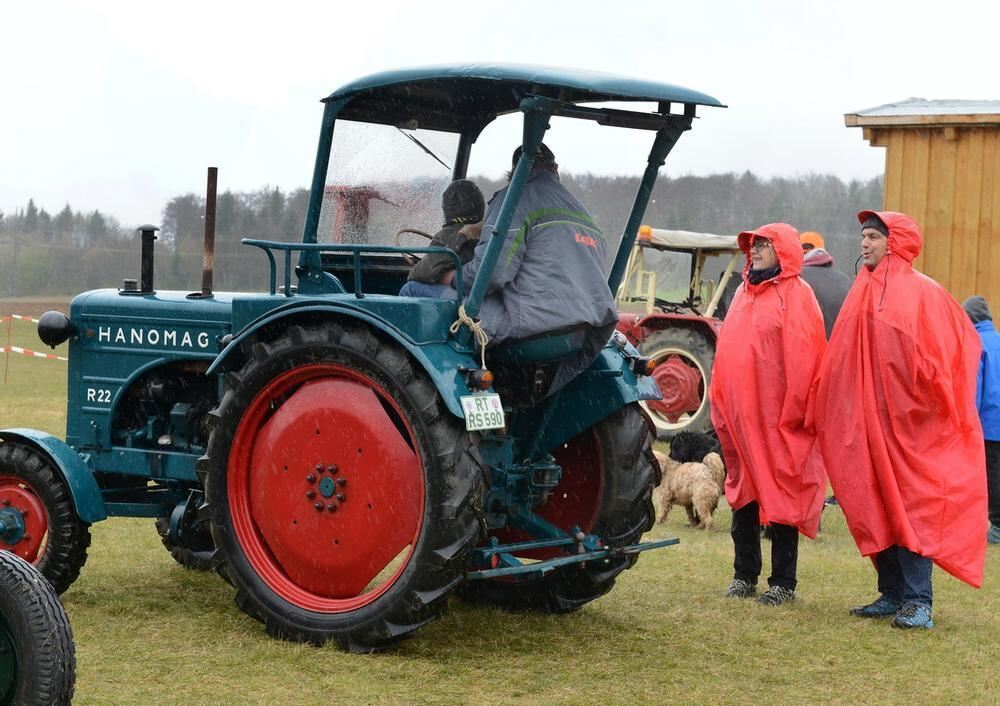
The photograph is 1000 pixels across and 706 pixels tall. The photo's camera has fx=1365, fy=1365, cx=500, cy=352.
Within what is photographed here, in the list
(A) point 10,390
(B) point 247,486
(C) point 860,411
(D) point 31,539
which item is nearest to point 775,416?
(C) point 860,411

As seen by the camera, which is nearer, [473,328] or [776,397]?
[473,328]

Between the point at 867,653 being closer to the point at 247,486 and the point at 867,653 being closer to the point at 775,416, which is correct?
the point at 775,416

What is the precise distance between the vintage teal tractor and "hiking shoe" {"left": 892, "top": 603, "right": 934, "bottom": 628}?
1.15m

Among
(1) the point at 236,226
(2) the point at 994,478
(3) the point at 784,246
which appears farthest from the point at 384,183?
(1) the point at 236,226

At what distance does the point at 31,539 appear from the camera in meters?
5.83

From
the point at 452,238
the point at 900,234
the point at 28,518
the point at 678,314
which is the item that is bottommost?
the point at 28,518

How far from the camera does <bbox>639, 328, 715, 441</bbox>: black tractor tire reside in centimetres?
1345

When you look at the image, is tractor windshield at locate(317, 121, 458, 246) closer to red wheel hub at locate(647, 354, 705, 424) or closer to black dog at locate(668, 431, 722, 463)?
black dog at locate(668, 431, 722, 463)

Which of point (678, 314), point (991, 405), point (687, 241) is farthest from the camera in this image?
point (687, 241)

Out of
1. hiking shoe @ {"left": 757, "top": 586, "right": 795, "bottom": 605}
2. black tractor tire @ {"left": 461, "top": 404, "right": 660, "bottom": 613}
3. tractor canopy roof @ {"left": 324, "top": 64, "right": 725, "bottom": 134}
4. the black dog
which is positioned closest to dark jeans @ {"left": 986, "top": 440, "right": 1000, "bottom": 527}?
the black dog

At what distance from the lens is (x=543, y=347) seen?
518 centimetres

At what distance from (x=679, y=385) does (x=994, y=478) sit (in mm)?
5481

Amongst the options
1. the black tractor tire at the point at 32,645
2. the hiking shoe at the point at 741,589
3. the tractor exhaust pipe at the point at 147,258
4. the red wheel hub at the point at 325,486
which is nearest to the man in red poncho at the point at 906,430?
the hiking shoe at the point at 741,589

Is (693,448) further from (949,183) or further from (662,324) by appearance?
(662,324)
